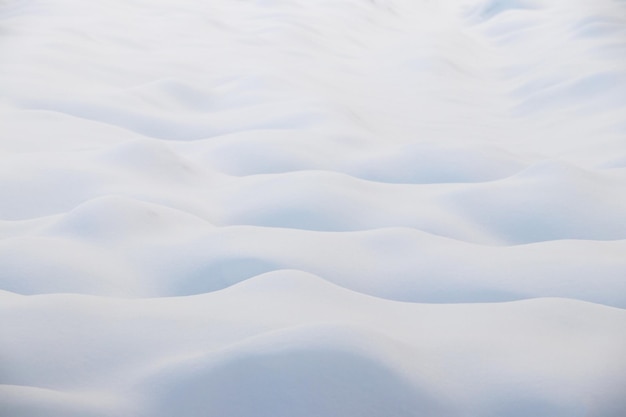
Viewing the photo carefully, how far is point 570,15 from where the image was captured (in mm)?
2418

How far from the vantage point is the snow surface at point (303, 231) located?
63cm

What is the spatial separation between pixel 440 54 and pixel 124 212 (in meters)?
1.31

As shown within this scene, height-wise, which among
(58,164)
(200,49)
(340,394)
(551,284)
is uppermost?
(200,49)

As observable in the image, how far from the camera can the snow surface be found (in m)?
0.63

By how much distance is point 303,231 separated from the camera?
930mm

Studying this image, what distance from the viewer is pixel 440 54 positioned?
2.03 metres

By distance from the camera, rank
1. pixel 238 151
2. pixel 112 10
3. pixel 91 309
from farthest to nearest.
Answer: pixel 112 10, pixel 238 151, pixel 91 309

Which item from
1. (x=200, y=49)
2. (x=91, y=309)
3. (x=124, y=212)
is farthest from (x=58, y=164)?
(x=200, y=49)

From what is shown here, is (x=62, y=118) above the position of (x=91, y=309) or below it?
above

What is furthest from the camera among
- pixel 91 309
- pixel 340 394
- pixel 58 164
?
pixel 58 164

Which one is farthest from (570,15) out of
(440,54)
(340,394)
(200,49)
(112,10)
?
(340,394)

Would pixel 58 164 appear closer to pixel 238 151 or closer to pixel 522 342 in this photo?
pixel 238 151

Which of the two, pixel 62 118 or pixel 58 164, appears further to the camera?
pixel 62 118

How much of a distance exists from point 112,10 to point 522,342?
6.39ft
